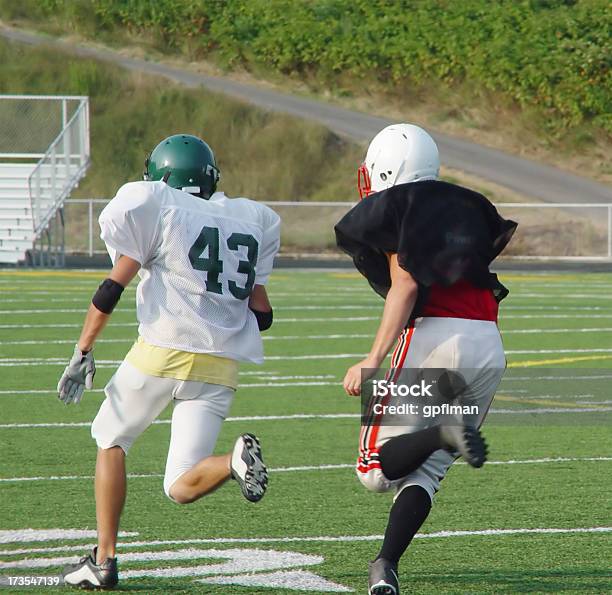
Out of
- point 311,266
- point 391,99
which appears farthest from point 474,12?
point 311,266

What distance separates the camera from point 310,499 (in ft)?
20.8

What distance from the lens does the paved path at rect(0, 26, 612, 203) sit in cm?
3631

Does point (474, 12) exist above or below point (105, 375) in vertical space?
below

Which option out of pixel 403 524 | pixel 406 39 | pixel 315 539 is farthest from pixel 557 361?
pixel 406 39

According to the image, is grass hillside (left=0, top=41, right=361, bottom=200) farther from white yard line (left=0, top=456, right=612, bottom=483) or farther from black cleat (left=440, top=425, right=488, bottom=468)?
black cleat (left=440, top=425, right=488, bottom=468)

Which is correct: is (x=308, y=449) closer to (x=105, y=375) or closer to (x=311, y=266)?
(x=105, y=375)

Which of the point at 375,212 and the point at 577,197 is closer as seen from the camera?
the point at 375,212

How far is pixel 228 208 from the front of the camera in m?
4.95

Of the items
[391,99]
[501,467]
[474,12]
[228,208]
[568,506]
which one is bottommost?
[391,99]

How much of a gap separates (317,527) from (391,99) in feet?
123

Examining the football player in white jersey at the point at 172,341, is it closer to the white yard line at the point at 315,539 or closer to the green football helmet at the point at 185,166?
the green football helmet at the point at 185,166

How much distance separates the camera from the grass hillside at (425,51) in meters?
39.8

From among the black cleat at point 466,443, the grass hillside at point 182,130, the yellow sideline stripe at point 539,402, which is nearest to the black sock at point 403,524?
the black cleat at point 466,443

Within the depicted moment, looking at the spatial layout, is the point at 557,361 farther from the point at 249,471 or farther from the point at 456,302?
the point at 249,471
